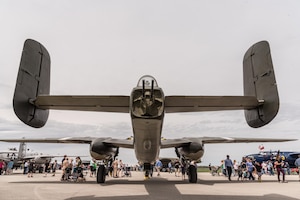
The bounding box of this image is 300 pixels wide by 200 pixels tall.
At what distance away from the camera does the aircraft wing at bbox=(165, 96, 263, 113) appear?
4.76m

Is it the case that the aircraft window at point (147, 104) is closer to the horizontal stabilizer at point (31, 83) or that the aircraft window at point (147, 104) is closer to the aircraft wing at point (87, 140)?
the horizontal stabilizer at point (31, 83)

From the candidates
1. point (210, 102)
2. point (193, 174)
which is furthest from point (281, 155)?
point (210, 102)

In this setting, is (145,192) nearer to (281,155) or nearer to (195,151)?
(195,151)

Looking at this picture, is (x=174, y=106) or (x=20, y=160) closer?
(x=174, y=106)

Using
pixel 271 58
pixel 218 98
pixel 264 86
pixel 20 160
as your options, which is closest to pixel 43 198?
pixel 218 98

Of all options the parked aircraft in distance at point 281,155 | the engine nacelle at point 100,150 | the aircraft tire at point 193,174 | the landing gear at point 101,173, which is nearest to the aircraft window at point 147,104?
the engine nacelle at point 100,150

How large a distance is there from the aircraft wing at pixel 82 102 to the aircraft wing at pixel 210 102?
1018mm

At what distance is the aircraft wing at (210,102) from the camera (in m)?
4.76

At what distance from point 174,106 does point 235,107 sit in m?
1.37

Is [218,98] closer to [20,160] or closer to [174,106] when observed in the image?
[174,106]

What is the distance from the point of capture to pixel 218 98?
4.74 m

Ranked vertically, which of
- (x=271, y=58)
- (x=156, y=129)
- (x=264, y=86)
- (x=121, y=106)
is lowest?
(x=156, y=129)

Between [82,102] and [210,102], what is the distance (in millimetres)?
2704

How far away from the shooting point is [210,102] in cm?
486
